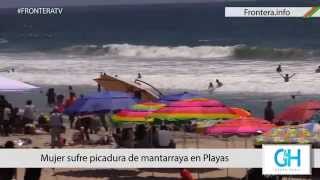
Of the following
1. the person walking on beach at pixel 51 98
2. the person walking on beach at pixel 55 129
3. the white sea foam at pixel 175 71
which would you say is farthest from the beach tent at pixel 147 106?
the white sea foam at pixel 175 71

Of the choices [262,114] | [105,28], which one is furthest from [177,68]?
[105,28]

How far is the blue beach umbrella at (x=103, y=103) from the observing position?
15.0 meters

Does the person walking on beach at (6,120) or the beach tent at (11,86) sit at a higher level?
the beach tent at (11,86)

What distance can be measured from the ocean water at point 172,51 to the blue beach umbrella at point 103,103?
20.9 ft

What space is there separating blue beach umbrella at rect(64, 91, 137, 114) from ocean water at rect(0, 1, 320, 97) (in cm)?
636

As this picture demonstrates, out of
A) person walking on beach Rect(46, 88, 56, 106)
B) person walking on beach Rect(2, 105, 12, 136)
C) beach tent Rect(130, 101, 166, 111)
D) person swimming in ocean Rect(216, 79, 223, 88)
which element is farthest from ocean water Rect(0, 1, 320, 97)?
beach tent Rect(130, 101, 166, 111)

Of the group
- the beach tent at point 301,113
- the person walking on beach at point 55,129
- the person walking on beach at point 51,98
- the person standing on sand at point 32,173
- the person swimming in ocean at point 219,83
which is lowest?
the person standing on sand at point 32,173

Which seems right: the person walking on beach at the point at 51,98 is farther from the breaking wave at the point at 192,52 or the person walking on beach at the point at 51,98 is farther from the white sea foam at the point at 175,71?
the breaking wave at the point at 192,52

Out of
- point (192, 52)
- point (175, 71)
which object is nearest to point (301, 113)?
point (175, 71)

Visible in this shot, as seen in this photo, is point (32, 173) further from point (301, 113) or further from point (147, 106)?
point (301, 113)

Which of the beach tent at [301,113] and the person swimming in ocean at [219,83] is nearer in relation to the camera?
the beach tent at [301,113]

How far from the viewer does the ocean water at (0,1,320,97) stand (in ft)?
101

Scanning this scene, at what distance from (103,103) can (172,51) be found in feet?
107

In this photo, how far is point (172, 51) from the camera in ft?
155
